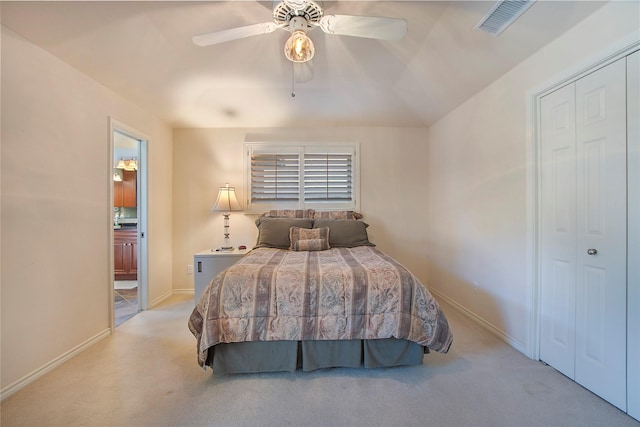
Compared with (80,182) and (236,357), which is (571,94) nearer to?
(236,357)

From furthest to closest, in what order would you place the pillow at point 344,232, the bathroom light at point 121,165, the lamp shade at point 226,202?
the bathroom light at point 121,165 → the lamp shade at point 226,202 → the pillow at point 344,232

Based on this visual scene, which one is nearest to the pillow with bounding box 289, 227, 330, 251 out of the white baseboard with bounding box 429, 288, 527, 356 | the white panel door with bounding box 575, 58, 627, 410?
the white baseboard with bounding box 429, 288, 527, 356

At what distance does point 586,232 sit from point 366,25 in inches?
77.8

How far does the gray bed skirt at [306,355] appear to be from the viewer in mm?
1896

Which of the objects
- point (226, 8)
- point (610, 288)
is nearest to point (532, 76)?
point (610, 288)

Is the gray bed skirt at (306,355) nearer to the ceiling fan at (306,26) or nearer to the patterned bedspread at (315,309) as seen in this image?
the patterned bedspread at (315,309)

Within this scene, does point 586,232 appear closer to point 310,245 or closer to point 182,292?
point 310,245

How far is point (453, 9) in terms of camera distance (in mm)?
1975

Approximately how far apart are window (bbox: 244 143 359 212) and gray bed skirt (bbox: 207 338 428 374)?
2.24 metres

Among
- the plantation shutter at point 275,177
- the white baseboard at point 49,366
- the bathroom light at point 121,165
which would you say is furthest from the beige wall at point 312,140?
the bathroom light at point 121,165

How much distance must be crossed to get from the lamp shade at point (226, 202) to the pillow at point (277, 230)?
1.72ft

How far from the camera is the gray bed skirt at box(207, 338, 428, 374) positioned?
1.90 meters

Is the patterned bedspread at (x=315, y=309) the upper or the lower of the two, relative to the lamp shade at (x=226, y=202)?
lower

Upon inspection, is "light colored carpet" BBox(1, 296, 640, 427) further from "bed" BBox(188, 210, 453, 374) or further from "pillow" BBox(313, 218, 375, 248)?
"pillow" BBox(313, 218, 375, 248)
